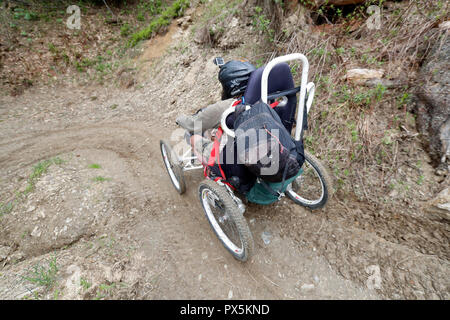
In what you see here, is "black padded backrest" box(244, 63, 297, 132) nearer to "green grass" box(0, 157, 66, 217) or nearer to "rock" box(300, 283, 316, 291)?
"rock" box(300, 283, 316, 291)

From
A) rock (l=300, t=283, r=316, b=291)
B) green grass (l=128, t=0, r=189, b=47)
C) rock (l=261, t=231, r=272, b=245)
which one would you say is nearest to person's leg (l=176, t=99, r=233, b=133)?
rock (l=261, t=231, r=272, b=245)

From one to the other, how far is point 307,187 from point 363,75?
80.5 inches

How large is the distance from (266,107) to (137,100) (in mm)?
6205

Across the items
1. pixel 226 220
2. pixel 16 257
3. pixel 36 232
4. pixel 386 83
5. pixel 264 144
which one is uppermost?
pixel 386 83

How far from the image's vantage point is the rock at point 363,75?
2.99 metres

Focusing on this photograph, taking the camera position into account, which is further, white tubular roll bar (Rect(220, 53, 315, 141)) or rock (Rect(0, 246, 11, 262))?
rock (Rect(0, 246, 11, 262))

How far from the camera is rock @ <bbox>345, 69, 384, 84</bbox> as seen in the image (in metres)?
2.99

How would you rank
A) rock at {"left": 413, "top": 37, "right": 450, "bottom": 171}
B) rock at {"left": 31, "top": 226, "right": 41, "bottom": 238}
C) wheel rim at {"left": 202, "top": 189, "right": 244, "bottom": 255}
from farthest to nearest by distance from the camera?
rock at {"left": 31, "top": 226, "right": 41, "bottom": 238}
rock at {"left": 413, "top": 37, "right": 450, "bottom": 171}
wheel rim at {"left": 202, "top": 189, "right": 244, "bottom": 255}

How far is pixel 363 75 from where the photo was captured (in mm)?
3059

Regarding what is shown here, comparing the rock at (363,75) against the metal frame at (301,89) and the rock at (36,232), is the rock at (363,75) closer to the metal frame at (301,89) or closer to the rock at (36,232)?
the metal frame at (301,89)

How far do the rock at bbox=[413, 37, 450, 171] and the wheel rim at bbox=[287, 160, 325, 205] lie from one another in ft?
4.20

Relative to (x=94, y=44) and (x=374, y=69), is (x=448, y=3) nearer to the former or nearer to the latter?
(x=374, y=69)

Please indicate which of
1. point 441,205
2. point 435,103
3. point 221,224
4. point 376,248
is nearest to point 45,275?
point 221,224

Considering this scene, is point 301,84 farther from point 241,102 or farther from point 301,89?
point 241,102
